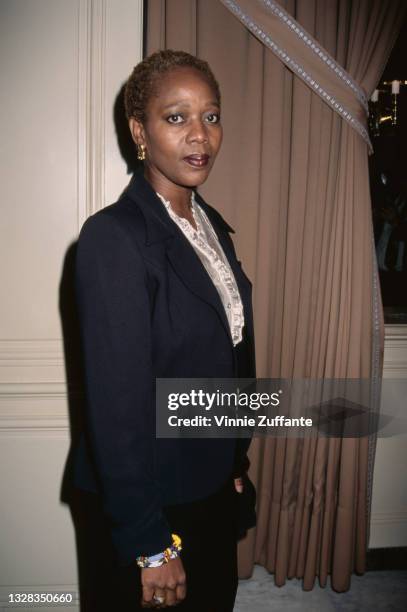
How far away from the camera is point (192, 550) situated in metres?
1.13

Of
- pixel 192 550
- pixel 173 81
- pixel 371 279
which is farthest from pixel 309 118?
pixel 192 550

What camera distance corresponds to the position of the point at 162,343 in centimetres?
100

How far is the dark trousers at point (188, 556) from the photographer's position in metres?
1.09

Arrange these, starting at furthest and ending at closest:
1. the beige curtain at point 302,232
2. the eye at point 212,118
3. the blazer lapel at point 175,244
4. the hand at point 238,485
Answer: the beige curtain at point 302,232
the hand at point 238,485
the eye at point 212,118
the blazer lapel at point 175,244

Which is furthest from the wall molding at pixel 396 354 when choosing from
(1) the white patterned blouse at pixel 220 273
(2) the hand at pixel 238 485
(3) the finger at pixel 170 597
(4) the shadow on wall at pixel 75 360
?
(3) the finger at pixel 170 597

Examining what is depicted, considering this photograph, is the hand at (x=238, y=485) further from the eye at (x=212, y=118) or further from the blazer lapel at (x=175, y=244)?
the eye at (x=212, y=118)

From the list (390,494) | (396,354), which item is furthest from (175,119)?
(390,494)

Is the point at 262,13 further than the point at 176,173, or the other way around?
the point at 262,13

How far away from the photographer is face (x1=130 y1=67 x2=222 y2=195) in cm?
108

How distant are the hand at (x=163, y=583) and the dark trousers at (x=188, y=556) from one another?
0.20 ft

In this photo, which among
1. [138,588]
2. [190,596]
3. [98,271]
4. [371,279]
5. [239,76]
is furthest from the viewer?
[371,279]

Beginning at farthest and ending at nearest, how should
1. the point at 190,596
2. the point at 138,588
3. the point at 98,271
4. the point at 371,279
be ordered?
the point at 371,279 → the point at 190,596 → the point at 138,588 → the point at 98,271

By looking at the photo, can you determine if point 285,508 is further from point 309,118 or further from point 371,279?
point 309,118

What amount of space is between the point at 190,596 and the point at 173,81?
3.84 ft
